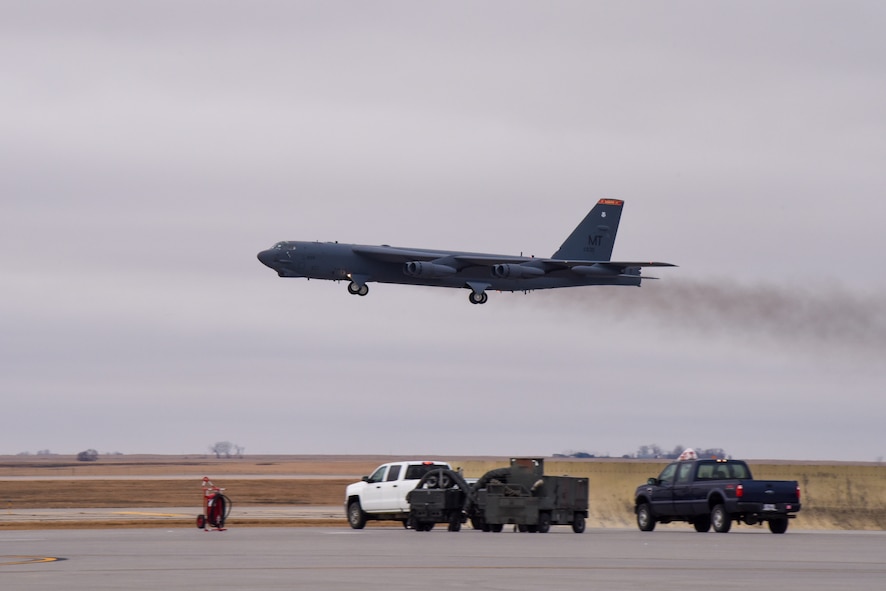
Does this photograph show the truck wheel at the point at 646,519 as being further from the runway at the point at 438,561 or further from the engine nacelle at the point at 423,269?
the engine nacelle at the point at 423,269

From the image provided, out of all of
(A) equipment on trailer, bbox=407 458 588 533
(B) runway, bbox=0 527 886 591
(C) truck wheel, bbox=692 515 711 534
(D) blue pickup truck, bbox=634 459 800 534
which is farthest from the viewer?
(C) truck wheel, bbox=692 515 711 534

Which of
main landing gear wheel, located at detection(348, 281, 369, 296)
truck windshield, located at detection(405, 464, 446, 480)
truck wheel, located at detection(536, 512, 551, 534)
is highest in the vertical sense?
main landing gear wheel, located at detection(348, 281, 369, 296)

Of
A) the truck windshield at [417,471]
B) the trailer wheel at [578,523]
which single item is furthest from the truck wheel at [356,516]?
the trailer wheel at [578,523]

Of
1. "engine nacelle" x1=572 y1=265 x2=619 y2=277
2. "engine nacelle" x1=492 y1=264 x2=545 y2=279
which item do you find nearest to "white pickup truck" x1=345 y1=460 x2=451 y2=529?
"engine nacelle" x1=492 y1=264 x2=545 y2=279

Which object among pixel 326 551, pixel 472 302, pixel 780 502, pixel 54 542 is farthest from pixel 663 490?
pixel 472 302

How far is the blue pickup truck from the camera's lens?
33156mm

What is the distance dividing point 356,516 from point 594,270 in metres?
33.3

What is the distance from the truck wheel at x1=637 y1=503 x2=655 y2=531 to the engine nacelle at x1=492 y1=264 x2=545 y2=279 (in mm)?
32193

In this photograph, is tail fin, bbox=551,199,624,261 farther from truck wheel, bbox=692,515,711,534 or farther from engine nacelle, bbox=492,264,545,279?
truck wheel, bbox=692,515,711,534

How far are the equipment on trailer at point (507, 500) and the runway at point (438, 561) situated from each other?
29.6 inches

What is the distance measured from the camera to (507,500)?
1355 inches

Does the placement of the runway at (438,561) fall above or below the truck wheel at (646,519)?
below

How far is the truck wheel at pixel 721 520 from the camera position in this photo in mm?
33531

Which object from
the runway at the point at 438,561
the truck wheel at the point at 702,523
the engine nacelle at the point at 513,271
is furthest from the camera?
the engine nacelle at the point at 513,271
